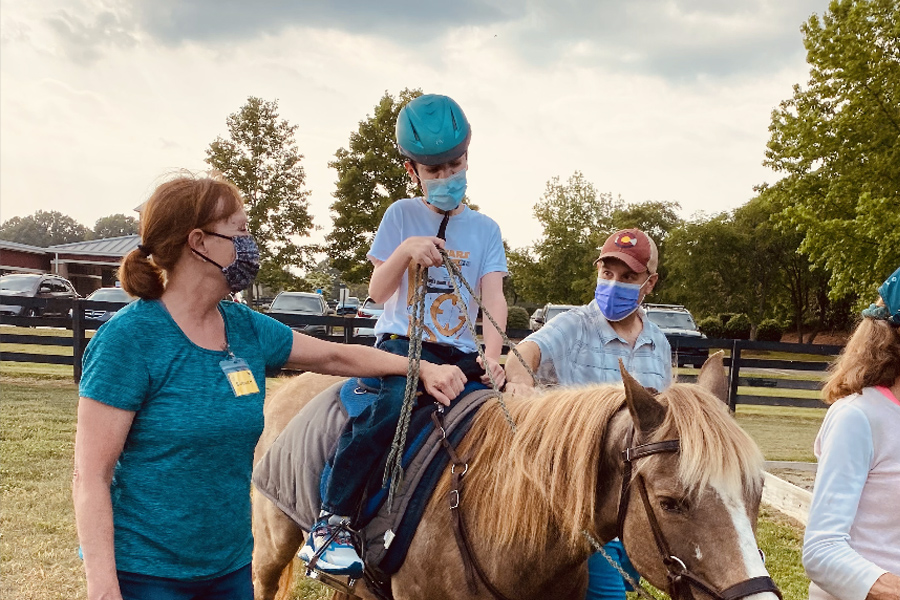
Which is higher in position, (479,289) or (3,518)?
(479,289)

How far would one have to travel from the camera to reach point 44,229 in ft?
397

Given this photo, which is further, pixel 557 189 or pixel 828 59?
pixel 557 189

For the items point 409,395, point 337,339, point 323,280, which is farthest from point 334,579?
point 323,280

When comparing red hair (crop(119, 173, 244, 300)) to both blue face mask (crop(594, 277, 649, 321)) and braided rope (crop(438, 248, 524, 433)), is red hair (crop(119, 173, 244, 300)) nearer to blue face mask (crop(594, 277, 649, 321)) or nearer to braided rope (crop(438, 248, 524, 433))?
braided rope (crop(438, 248, 524, 433))

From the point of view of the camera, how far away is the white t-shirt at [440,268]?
9.18ft

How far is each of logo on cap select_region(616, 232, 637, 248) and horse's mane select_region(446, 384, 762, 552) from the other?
0.96 metres

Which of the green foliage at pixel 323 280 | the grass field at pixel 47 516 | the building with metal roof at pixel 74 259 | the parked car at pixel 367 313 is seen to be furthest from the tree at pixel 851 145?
the building with metal roof at pixel 74 259

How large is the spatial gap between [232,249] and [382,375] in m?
0.79

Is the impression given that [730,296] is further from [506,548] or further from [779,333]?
[506,548]

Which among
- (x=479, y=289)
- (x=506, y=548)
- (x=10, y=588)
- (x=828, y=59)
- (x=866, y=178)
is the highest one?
(x=828, y=59)

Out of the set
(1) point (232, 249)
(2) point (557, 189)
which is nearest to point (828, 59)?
(1) point (232, 249)

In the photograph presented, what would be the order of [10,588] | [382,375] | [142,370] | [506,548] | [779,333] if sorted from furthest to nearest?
[779,333]
[10,588]
[382,375]
[506,548]
[142,370]

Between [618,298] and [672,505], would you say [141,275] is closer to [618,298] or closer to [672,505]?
[672,505]

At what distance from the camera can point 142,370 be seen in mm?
1802
